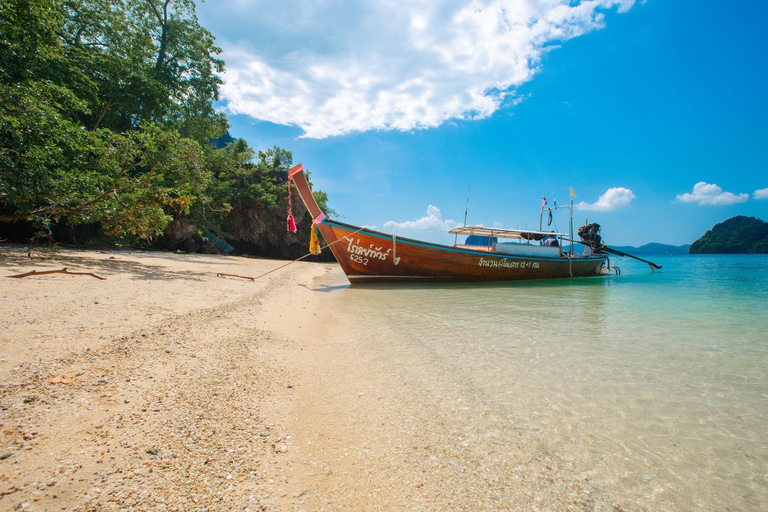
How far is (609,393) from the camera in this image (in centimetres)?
304

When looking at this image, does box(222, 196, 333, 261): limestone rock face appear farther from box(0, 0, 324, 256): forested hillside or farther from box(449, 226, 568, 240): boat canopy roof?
box(449, 226, 568, 240): boat canopy roof

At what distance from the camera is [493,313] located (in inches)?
265

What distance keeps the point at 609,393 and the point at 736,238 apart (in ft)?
417

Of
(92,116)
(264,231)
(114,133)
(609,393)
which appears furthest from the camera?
(264,231)

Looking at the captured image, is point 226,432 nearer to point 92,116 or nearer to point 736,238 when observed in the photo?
point 92,116

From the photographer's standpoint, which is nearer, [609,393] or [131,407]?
[131,407]

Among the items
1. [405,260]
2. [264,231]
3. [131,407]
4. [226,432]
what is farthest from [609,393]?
[264,231]

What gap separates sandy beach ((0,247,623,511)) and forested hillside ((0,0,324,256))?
5.61 m

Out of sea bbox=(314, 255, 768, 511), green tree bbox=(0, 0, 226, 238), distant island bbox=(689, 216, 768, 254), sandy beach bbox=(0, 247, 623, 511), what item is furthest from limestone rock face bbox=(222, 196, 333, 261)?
distant island bbox=(689, 216, 768, 254)

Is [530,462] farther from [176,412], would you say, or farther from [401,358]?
[176,412]

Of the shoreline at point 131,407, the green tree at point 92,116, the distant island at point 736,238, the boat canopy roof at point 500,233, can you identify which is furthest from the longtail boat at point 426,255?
the distant island at point 736,238

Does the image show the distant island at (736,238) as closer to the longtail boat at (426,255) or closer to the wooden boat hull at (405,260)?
the longtail boat at (426,255)

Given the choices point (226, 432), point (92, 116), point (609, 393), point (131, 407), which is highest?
point (92, 116)

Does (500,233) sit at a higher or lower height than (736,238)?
lower
